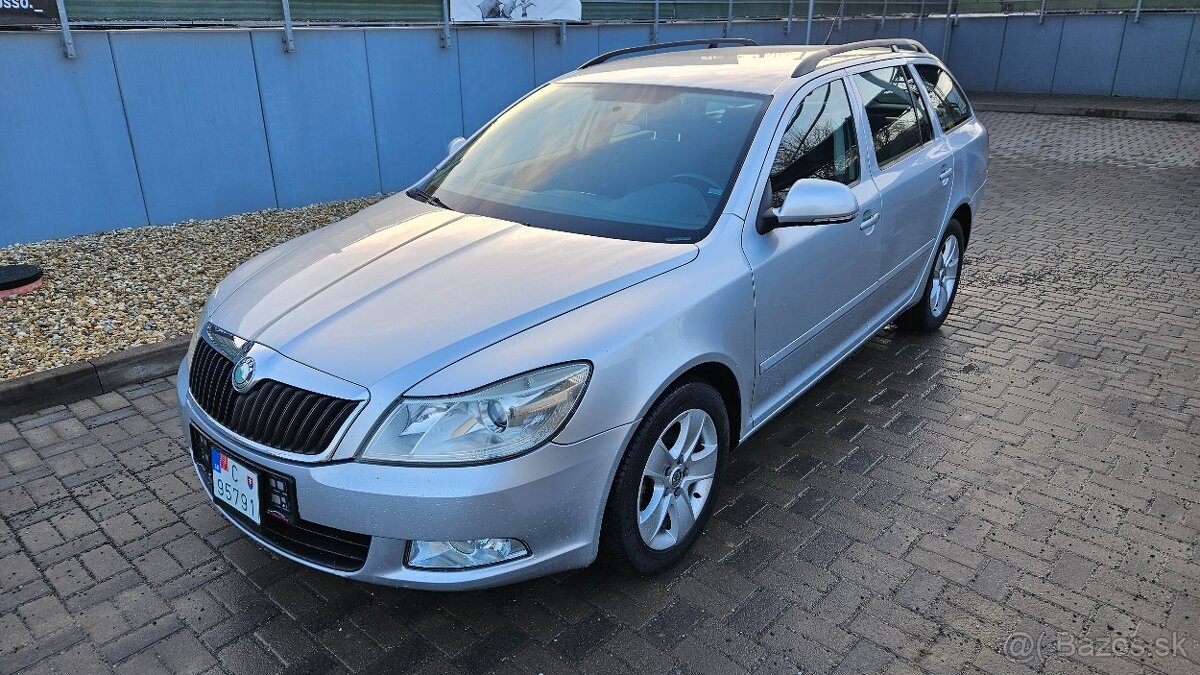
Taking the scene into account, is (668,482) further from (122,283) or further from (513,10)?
(513,10)

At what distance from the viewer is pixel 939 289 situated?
213 inches

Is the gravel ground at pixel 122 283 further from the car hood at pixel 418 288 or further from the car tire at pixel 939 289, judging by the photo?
the car tire at pixel 939 289

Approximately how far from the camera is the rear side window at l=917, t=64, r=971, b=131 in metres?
5.13

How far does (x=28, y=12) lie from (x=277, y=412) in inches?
223

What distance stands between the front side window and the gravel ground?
3844mm

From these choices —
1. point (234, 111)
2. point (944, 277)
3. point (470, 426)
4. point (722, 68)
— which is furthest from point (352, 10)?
point (470, 426)

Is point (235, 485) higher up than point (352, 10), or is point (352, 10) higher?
point (352, 10)

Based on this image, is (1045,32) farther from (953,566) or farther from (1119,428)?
(953,566)

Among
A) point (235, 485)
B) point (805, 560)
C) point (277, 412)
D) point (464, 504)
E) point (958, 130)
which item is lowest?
point (805, 560)

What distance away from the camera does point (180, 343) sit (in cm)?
495

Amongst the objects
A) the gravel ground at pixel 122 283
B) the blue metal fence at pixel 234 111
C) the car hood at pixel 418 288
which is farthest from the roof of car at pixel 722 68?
the blue metal fence at pixel 234 111

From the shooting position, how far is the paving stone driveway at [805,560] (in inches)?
108

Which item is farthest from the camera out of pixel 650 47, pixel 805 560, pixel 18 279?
→ pixel 18 279

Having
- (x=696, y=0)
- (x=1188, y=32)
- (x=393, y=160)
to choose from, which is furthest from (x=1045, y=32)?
(x=393, y=160)
